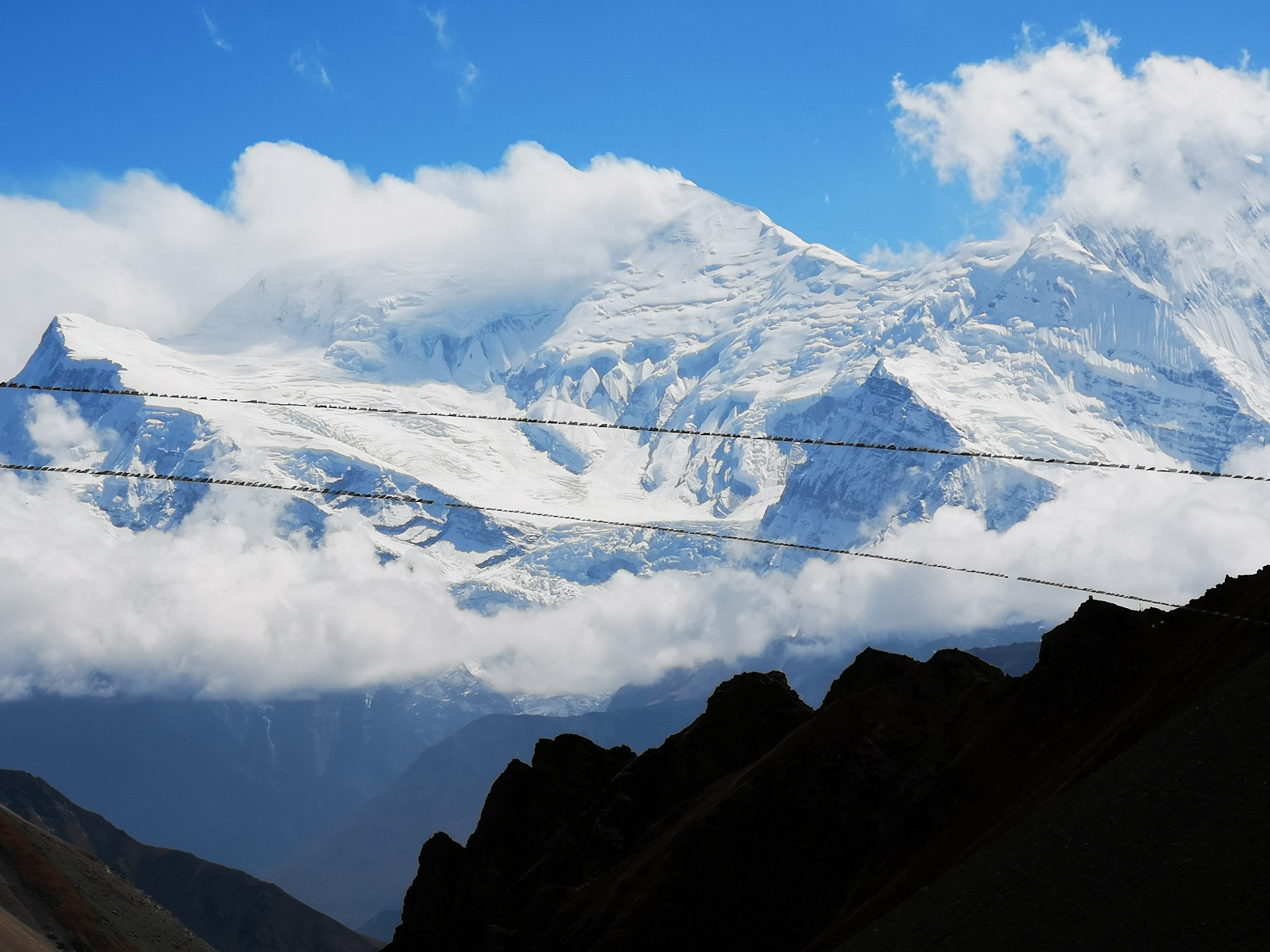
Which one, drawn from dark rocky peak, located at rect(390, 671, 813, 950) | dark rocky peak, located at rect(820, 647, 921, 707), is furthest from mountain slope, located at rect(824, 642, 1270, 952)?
dark rocky peak, located at rect(390, 671, 813, 950)

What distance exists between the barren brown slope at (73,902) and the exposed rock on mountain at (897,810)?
2202 inches

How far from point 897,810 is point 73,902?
101662 millimetres

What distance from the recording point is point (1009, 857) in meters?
54.6

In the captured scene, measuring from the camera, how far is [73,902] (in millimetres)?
144250

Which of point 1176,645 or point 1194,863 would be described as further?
point 1176,645

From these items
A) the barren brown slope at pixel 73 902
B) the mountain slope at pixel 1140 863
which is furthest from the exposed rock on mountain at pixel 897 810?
the barren brown slope at pixel 73 902

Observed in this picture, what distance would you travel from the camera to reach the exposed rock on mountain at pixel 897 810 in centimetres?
4966

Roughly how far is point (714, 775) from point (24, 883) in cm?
8563

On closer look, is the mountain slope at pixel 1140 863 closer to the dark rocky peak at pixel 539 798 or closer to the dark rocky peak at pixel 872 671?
the dark rocky peak at pixel 872 671

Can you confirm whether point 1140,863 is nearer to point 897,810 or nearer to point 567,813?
point 897,810

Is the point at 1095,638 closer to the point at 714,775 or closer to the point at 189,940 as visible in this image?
the point at 714,775

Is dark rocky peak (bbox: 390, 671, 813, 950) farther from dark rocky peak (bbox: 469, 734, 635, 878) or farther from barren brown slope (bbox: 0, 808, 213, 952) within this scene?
barren brown slope (bbox: 0, 808, 213, 952)

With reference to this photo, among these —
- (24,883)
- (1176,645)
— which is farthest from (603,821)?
(24,883)

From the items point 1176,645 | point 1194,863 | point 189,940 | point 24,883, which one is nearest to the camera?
point 1194,863
